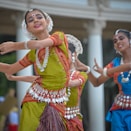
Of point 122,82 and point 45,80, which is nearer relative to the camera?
point 45,80

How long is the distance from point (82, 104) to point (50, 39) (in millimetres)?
11492

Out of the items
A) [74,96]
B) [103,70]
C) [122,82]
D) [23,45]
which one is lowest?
[74,96]

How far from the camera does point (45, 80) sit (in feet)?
11.4

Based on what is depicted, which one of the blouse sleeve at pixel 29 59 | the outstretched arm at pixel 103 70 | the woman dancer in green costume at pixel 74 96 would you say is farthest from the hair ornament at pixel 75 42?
the blouse sleeve at pixel 29 59

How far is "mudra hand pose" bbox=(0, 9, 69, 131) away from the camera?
3402 millimetres

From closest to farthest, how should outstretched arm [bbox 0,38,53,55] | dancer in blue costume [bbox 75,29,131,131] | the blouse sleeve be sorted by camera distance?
outstretched arm [bbox 0,38,53,55]
the blouse sleeve
dancer in blue costume [bbox 75,29,131,131]

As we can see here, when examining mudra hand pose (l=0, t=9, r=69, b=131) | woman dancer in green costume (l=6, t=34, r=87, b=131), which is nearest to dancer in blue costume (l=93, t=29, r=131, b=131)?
woman dancer in green costume (l=6, t=34, r=87, b=131)

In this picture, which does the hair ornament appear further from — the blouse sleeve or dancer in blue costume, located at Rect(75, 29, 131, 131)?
the blouse sleeve

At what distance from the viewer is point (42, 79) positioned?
3512 mm

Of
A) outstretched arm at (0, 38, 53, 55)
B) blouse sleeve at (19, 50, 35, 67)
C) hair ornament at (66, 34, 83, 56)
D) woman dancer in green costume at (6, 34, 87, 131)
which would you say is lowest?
woman dancer in green costume at (6, 34, 87, 131)

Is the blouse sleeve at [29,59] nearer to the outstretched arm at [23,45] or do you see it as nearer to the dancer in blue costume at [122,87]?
the outstretched arm at [23,45]

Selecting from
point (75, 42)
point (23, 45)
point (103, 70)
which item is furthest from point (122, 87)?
point (23, 45)

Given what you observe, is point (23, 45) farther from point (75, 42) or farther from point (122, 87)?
point (75, 42)

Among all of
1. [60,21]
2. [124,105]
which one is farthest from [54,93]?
[60,21]
